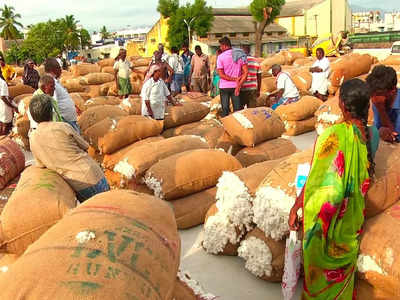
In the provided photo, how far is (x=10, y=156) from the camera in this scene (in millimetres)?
3715

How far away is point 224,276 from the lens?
9.47ft

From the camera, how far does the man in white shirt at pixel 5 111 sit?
614 cm

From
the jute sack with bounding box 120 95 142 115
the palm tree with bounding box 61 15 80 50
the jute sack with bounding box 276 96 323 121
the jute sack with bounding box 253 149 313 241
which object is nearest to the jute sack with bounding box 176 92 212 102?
the jute sack with bounding box 120 95 142 115

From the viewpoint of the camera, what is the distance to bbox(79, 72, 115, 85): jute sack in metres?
11.1

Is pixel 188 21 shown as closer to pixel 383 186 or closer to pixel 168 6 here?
pixel 168 6

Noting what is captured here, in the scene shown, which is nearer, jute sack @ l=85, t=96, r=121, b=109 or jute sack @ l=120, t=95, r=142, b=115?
jute sack @ l=120, t=95, r=142, b=115

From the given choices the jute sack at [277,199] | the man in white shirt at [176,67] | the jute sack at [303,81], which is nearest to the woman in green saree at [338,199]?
the jute sack at [277,199]

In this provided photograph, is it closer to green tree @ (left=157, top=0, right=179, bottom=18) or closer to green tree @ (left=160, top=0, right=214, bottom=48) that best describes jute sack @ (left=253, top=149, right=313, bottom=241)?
green tree @ (left=160, top=0, right=214, bottom=48)

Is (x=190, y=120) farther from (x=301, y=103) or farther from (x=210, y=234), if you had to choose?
(x=210, y=234)

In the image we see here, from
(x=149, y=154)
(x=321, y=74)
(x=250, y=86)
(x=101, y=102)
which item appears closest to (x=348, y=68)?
(x=321, y=74)

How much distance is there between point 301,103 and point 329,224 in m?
4.93

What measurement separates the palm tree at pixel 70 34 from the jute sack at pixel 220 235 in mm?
53872

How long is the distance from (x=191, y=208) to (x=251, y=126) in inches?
55.1

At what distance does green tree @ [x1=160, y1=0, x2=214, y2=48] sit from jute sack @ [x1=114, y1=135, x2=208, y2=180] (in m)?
35.0
